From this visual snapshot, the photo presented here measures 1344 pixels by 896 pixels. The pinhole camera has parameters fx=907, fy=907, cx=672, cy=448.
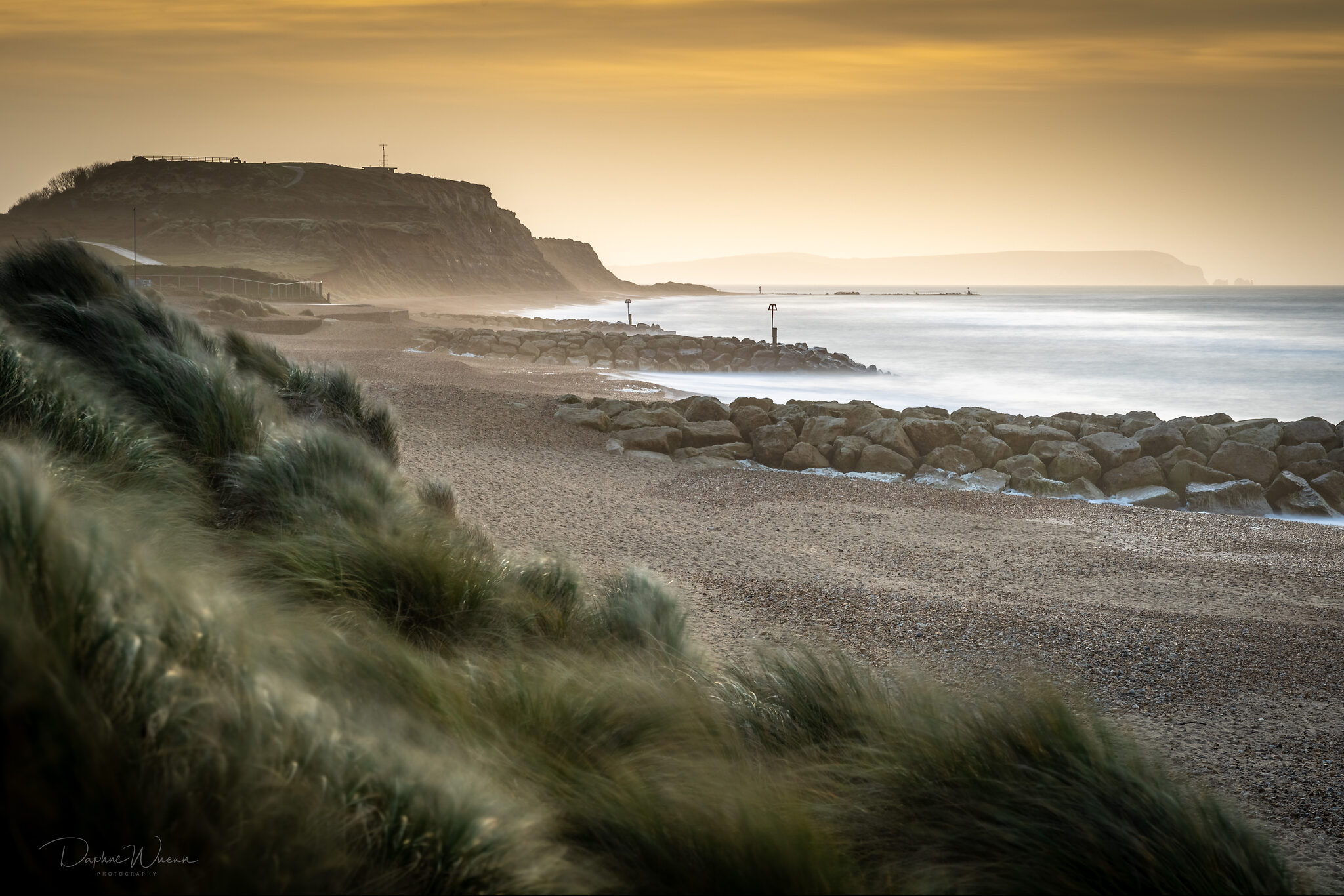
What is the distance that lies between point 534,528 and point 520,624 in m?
3.80

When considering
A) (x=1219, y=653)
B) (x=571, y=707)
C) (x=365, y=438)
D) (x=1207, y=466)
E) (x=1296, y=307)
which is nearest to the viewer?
(x=571, y=707)

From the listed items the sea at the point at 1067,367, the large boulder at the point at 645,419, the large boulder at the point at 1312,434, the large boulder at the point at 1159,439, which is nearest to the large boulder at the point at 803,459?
the large boulder at the point at 645,419

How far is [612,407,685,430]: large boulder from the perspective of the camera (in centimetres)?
1280

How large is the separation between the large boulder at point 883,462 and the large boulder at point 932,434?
893 millimetres

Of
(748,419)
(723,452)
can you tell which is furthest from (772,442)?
(748,419)

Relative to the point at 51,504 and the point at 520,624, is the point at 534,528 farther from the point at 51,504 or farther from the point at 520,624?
the point at 51,504

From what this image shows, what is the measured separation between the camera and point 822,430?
12.9m

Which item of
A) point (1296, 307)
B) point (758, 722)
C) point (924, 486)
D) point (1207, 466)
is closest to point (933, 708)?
point (758, 722)

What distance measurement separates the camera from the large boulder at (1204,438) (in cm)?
1255

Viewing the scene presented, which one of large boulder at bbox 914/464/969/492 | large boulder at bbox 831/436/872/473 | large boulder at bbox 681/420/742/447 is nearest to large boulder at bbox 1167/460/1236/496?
large boulder at bbox 914/464/969/492

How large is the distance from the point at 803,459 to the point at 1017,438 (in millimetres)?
3463

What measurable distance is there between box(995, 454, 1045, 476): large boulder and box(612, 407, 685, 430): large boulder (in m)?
4.41

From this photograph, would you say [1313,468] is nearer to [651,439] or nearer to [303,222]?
[651,439]

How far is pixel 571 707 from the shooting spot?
262 cm
